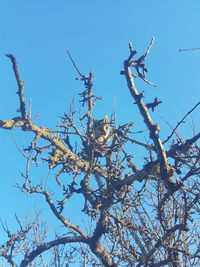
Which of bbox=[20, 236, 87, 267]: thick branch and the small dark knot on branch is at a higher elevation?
the small dark knot on branch

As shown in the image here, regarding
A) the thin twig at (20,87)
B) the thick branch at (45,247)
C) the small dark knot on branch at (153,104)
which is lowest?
the thick branch at (45,247)

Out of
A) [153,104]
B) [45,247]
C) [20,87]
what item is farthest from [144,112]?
[45,247]

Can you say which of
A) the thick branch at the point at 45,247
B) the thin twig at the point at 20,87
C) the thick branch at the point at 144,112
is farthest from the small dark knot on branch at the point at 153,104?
the thick branch at the point at 45,247

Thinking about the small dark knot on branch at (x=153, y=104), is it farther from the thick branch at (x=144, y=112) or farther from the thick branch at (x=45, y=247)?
the thick branch at (x=45, y=247)

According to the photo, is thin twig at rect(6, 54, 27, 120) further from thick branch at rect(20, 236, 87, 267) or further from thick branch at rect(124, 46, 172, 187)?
thick branch at rect(20, 236, 87, 267)

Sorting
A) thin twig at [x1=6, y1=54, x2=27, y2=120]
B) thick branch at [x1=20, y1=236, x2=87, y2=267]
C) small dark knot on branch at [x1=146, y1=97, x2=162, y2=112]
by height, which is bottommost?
thick branch at [x1=20, y1=236, x2=87, y2=267]

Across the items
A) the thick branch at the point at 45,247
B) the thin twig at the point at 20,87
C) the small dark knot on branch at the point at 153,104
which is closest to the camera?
the small dark knot on branch at the point at 153,104

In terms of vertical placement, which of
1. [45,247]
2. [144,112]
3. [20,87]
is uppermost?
[20,87]

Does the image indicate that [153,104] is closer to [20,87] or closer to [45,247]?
[20,87]

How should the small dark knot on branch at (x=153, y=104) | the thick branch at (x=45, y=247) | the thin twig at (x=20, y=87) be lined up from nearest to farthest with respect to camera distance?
1. the small dark knot on branch at (x=153, y=104)
2. the thin twig at (x=20, y=87)
3. the thick branch at (x=45, y=247)

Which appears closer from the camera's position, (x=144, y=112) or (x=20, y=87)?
(x=144, y=112)

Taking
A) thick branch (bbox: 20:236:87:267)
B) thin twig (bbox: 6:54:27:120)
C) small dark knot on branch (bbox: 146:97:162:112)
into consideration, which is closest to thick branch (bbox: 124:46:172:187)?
small dark knot on branch (bbox: 146:97:162:112)

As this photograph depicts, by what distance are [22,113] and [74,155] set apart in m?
1.33

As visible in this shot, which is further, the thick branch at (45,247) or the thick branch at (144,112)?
the thick branch at (45,247)
